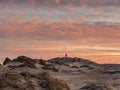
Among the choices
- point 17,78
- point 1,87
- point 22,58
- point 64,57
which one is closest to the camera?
point 1,87

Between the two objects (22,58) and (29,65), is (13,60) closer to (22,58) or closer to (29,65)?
(22,58)

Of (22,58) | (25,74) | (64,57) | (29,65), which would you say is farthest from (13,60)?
(25,74)

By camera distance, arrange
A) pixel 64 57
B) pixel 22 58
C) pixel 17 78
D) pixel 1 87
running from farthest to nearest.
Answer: pixel 64 57
pixel 22 58
pixel 17 78
pixel 1 87

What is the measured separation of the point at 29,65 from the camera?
57.2 meters

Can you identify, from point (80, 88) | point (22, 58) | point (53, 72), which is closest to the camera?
point (80, 88)

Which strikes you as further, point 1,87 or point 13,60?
point 13,60

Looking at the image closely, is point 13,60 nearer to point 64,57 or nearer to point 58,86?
point 64,57

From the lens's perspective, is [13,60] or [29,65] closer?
[29,65]

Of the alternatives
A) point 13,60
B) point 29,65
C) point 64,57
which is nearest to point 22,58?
point 13,60

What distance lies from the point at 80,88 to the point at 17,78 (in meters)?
7.93

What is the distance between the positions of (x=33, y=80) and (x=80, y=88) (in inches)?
253

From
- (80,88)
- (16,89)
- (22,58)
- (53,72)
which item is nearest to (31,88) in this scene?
(16,89)

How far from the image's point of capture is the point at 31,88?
28531mm

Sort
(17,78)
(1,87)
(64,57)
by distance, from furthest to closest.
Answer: (64,57) < (17,78) < (1,87)
